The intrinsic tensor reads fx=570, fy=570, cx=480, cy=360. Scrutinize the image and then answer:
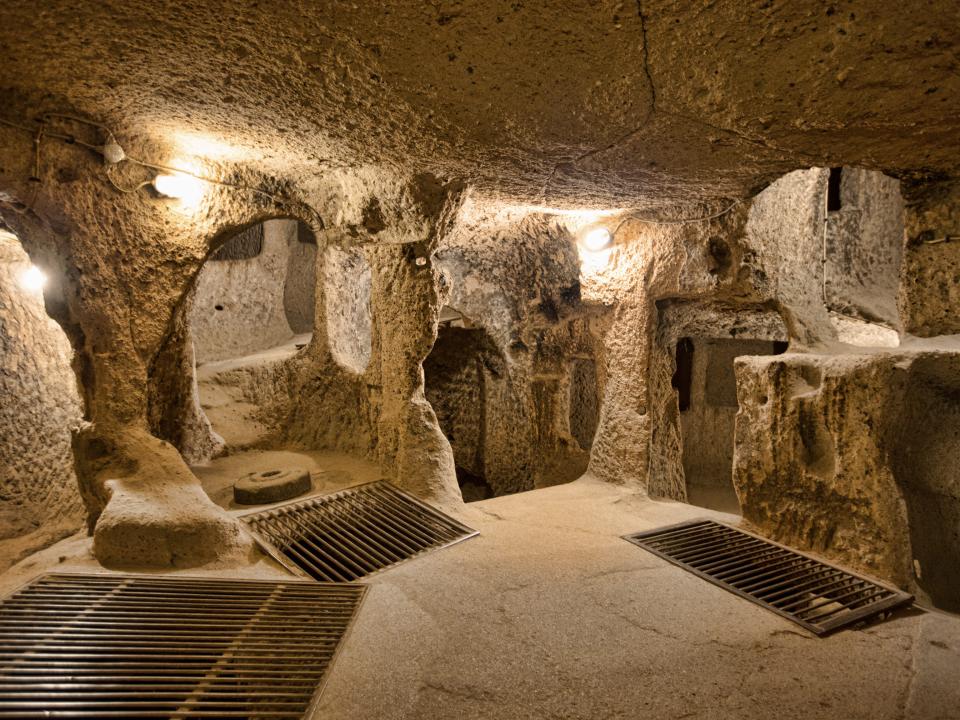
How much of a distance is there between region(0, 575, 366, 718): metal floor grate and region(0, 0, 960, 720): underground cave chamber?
17mm

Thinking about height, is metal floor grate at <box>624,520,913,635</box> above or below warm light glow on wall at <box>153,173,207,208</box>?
below

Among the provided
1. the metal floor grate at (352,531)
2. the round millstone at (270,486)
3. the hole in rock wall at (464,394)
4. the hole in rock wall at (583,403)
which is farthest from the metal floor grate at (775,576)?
the hole in rock wall at (583,403)

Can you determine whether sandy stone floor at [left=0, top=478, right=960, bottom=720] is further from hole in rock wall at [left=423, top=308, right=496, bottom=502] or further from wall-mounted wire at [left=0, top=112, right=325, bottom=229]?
hole in rock wall at [left=423, top=308, right=496, bottom=502]

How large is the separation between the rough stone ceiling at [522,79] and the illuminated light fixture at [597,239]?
1.46 metres

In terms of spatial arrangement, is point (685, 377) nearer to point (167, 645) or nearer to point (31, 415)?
point (167, 645)

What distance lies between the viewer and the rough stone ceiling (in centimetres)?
190

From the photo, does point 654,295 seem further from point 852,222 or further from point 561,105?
point 852,222

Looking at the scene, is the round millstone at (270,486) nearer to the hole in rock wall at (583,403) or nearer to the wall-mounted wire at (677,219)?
the wall-mounted wire at (677,219)

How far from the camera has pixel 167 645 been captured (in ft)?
7.35

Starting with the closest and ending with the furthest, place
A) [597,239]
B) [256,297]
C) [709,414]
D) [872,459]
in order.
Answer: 1. [872,459]
2. [597,239]
3. [256,297]
4. [709,414]

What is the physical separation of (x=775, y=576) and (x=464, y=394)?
431 cm

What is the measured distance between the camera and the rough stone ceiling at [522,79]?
1.90 metres

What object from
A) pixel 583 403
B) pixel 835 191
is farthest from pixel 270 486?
pixel 835 191

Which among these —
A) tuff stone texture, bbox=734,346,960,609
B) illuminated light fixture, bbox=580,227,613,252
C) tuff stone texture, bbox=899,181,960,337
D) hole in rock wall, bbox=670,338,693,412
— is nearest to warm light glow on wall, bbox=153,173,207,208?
illuminated light fixture, bbox=580,227,613,252
